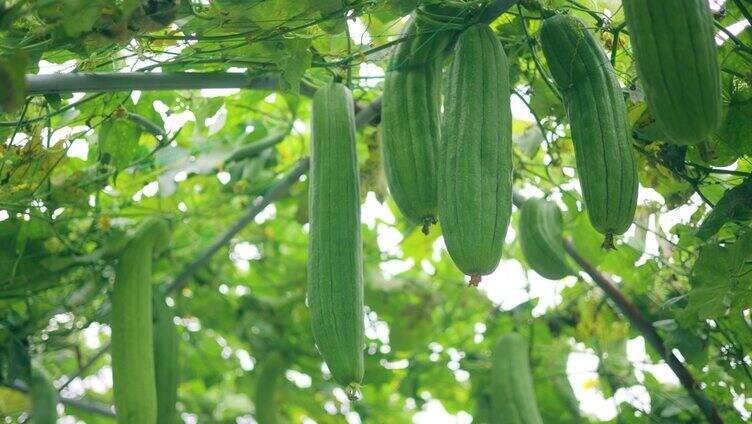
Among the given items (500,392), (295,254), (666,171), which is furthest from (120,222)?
(666,171)

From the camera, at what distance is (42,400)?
10.8 feet

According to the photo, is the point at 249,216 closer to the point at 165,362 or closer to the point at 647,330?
the point at 165,362

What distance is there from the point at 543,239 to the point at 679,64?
1.18 metres

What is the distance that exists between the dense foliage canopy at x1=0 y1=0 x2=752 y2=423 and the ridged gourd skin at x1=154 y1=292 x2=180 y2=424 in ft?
0.71

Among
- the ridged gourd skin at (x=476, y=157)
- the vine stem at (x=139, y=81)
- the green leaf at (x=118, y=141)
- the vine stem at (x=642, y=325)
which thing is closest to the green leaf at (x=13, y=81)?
the vine stem at (x=139, y=81)

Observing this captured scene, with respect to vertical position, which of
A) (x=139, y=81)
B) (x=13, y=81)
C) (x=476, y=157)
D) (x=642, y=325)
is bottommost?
(x=642, y=325)

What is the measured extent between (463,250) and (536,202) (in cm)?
108

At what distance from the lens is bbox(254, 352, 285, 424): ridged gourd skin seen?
3.78 meters

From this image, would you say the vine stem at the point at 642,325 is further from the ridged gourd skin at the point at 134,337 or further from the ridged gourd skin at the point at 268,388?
the ridged gourd skin at the point at 268,388

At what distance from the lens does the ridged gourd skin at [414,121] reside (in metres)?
2.10

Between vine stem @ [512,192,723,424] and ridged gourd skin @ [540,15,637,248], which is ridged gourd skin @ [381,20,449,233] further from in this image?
vine stem @ [512,192,723,424]

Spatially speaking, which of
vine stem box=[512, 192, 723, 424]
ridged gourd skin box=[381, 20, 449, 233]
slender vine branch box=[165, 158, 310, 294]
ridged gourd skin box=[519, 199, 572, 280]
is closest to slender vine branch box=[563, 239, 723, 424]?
vine stem box=[512, 192, 723, 424]

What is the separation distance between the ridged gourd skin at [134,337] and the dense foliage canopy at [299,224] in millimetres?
274

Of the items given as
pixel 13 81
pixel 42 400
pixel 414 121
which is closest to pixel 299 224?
pixel 42 400
